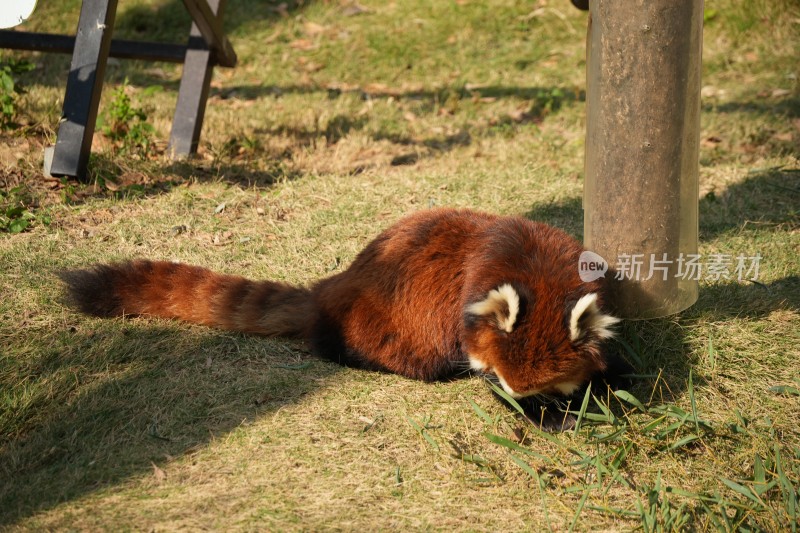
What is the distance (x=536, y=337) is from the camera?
3.19 metres

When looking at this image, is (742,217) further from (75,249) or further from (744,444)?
(75,249)

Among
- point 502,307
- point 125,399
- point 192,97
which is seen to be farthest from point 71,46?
point 502,307

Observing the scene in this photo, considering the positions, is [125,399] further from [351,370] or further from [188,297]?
[351,370]

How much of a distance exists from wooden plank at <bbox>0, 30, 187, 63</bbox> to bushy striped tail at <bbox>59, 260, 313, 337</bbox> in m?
2.62

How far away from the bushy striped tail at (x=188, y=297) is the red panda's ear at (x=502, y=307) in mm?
1066

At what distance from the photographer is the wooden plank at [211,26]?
582 cm

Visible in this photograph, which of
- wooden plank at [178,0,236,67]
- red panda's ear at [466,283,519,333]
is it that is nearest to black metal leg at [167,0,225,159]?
wooden plank at [178,0,236,67]

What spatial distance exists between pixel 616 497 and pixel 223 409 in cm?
168

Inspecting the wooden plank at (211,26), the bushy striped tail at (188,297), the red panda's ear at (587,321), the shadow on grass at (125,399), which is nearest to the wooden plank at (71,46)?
the wooden plank at (211,26)

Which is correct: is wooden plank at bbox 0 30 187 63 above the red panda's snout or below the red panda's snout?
above

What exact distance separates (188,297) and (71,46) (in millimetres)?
2868

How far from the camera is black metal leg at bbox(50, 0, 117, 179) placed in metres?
5.21

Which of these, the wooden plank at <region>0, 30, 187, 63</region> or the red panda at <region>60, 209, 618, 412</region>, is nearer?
the red panda at <region>60, 209, 618, 412</region>

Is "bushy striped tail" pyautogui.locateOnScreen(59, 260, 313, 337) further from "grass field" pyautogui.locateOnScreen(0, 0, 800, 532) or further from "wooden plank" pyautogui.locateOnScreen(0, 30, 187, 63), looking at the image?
"wooden plank" pyautogui.locateOnScreen(0, 30, 187, 63)
